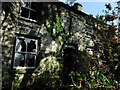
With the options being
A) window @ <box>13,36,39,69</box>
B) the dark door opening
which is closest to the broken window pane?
window @ <box>13,36,39,69</box>

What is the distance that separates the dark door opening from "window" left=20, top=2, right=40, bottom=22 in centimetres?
296

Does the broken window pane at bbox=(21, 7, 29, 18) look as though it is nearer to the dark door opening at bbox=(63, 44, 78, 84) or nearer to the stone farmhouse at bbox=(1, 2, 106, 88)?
the stone farmhouse at bbox=(1, 2, 106, 88)

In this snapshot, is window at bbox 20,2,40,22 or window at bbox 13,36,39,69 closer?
window at bbox 13,36,39,69

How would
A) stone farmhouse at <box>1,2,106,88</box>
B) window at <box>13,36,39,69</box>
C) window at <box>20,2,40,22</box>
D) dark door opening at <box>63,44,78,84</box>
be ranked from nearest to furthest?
stone farmhouse at <box>1,2,106,88</box>
window at <box>13,36,39,69</box>
window at <box>20,2,40,22</box>
dark door opening at <box>63,44,78,84</box>

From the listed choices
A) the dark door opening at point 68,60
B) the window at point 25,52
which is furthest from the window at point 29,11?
the dark door opening at point 68,60

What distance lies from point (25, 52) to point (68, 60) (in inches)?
128

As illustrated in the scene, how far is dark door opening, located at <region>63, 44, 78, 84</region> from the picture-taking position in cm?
700

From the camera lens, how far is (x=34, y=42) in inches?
235

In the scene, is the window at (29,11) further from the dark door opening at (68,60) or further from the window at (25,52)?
the dark door opening at (68,60)

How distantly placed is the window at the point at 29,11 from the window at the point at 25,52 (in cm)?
145

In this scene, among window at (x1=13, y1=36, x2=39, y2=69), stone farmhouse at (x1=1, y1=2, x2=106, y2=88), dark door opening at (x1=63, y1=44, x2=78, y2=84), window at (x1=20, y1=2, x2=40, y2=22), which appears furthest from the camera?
dark door opening at (x1=63, y1=44, x2=78, y2=84)

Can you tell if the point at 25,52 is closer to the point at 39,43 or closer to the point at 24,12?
the point at 39,43

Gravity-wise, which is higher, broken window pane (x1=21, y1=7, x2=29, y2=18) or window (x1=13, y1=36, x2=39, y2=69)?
broken window pane (x1=21, y1=7, x2=29, y2=18)

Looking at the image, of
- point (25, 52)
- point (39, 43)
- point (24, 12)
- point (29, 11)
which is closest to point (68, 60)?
point (39, 43)
